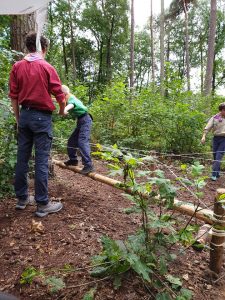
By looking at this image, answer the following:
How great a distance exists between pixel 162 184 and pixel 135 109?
704cm

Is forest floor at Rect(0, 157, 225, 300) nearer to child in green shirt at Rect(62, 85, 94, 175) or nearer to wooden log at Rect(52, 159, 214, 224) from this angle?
wooden log at Rect(52, 159, 214, 224)

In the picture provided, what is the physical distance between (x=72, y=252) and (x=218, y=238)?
142cm

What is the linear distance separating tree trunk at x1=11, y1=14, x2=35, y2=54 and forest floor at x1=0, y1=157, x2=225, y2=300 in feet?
8.38

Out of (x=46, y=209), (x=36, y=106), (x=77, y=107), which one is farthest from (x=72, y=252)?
(x=77, y=107)

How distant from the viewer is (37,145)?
11.7ft

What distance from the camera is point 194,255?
3.45 m

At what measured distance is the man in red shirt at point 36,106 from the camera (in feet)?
11.4

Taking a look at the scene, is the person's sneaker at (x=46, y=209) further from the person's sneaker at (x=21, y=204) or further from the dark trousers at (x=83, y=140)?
the dark trousers at (x=83, y=140)

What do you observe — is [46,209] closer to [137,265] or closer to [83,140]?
[83,140]

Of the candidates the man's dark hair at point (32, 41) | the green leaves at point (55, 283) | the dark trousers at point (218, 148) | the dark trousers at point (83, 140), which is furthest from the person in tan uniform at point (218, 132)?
the green leaves at point (55, 283)

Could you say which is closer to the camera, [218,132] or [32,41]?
[32,41]

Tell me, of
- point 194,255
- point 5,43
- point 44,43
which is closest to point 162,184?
point 194,255

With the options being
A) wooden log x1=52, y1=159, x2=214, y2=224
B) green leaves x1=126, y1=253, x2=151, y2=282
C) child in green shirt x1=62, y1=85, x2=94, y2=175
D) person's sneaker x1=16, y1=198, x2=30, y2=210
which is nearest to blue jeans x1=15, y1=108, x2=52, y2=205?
person's sneaker x1=16, y1=198, x2=30, y2=210

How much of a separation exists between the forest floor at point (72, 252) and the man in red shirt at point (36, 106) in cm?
32
